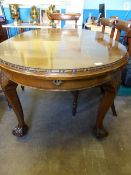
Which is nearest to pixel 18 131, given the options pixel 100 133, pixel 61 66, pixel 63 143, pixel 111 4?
pixel 63 143

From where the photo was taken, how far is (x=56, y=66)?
0.81m

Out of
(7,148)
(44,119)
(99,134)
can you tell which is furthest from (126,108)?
(7,148)

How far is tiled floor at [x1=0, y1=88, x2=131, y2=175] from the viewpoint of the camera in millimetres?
1169

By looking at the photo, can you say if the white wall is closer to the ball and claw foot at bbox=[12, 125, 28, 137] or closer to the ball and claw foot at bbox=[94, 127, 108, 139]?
the ball and claw foot at bbox=[94, 127, 108, 139]

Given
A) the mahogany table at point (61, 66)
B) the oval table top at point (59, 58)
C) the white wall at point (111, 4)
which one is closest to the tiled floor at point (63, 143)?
the mahogany table at point (61, 66)

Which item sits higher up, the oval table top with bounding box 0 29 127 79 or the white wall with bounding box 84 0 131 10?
the white wall with bounding box 84 0 131 10

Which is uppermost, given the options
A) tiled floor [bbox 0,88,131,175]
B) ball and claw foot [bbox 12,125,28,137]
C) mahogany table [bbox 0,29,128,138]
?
mahogany table [bbox 0,29,128,138]

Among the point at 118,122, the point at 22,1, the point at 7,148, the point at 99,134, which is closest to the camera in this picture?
the point at 7,148

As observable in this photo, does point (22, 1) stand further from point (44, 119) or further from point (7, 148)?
point (7, 148)

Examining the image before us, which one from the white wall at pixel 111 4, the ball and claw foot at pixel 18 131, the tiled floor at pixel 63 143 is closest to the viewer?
the tiled floor at pixel 63 143

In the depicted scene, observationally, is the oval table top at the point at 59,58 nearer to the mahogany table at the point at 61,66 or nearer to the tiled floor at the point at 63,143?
the mahogany table at the point at 61,66

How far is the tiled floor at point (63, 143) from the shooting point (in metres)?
1.17

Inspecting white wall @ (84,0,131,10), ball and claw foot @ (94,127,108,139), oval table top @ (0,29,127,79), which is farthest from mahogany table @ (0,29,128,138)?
white wall @ (84,0,131,10)

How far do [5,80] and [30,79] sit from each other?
0.29 m
